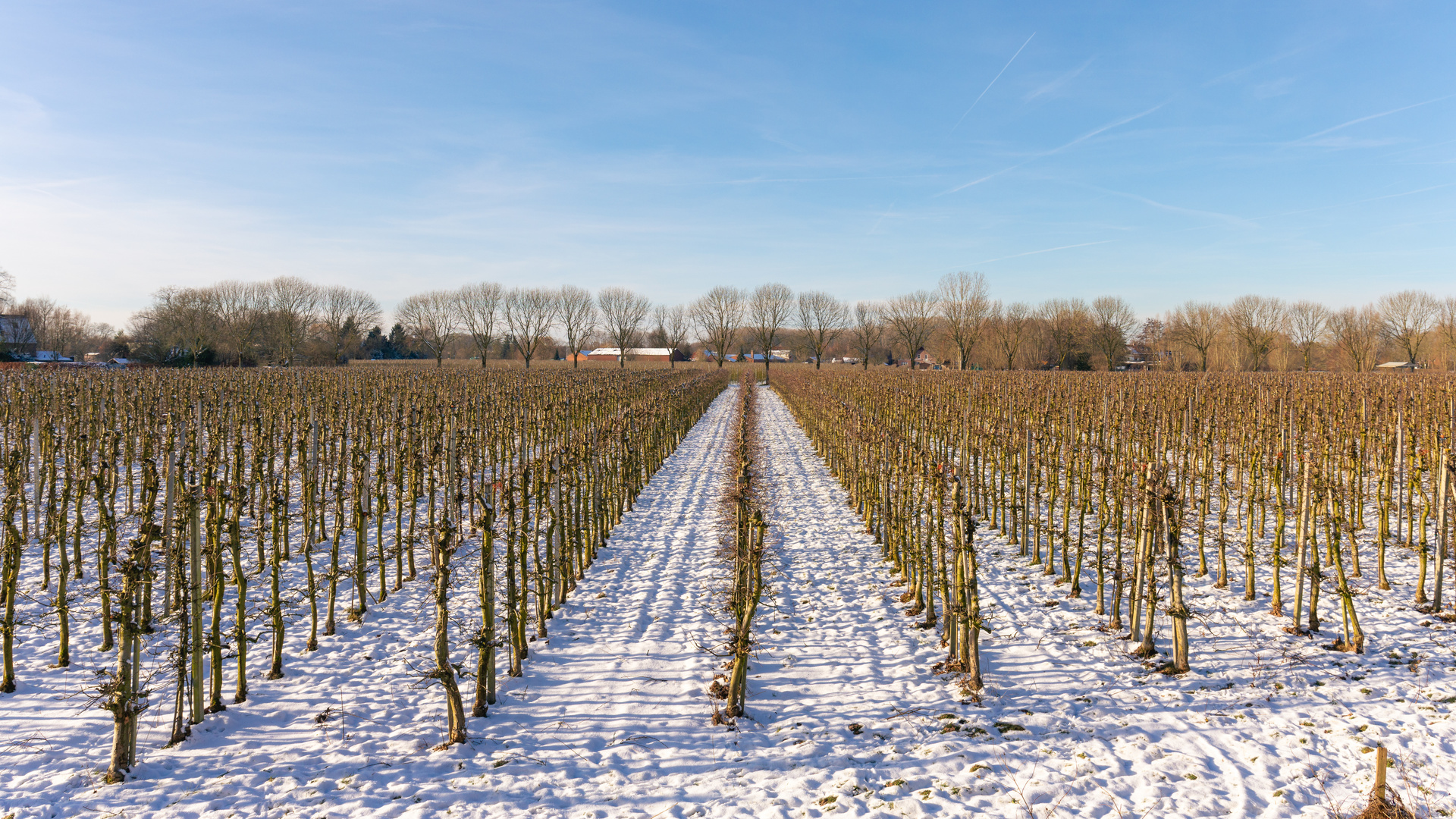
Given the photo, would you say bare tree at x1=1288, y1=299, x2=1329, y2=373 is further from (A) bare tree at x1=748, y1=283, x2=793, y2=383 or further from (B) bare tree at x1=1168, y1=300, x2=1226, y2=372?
(A) bare tree at x1=748, y1=283, x2=793, y2=383

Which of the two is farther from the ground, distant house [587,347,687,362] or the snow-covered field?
distant house [587,347,687,362]

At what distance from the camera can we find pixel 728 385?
174ft

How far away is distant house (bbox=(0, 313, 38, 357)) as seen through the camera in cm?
5392

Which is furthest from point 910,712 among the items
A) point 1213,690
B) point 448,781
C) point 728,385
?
A: point 728,385

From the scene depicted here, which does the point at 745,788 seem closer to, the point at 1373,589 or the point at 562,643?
the point at 562,643

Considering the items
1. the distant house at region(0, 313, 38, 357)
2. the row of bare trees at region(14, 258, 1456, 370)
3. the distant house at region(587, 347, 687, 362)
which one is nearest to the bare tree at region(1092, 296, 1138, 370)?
the row of bare trees at region(14, 258, 1456, 370)

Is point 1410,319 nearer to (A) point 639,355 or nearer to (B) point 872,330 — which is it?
(B) point 872,330

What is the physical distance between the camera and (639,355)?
301 ft

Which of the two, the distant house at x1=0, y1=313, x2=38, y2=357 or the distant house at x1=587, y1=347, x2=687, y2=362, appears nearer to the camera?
the distant house at x1=0, y1=313, x2=38, y2=357

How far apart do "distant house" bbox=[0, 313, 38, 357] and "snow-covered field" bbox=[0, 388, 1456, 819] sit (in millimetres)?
70122

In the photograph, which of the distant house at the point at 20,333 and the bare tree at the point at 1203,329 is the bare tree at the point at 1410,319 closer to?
the bare tree at the point at 1203,329

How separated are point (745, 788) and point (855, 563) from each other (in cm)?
460

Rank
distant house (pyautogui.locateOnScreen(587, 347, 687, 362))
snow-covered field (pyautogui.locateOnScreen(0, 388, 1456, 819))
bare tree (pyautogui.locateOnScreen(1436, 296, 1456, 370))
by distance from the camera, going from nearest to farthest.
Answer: snow-covered field (pyautogui.locateOnScreen(0, 388, 1456, 819)), bare tree (pyautogui.locateOnScreen(1436, 296, 1456, 370)), distant house (pyautogui.locateOnScreen(587, 347, 687, 362))

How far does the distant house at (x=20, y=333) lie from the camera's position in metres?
53.9
